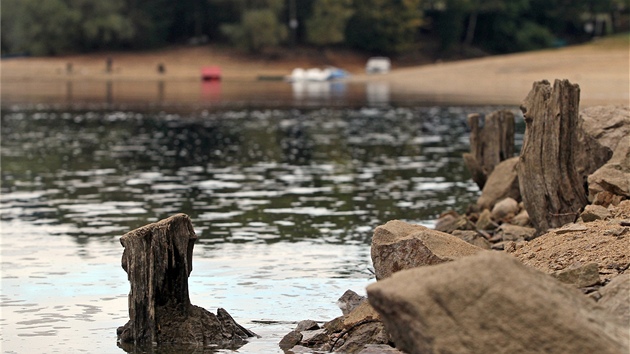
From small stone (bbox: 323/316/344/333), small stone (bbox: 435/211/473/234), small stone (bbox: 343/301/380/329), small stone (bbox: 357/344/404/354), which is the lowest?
small stone (bbox: 435/211/473/234)

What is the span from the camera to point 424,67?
101 m

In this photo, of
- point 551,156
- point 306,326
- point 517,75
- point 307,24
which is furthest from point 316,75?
point 306,326

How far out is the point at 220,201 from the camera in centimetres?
2633

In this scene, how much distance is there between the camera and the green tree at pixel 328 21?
4090 inches

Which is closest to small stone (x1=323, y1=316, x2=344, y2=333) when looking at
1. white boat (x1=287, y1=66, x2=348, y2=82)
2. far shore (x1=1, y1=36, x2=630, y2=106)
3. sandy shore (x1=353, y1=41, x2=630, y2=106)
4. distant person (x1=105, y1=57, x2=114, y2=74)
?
far shore (x1=1, y1=36, x2=630, y2=106)

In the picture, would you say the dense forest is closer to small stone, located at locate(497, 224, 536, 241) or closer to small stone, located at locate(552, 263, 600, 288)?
small stone, located at locate(497, 224, 536, 241)

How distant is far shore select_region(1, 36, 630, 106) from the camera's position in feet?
234

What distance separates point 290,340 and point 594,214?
4.84 m

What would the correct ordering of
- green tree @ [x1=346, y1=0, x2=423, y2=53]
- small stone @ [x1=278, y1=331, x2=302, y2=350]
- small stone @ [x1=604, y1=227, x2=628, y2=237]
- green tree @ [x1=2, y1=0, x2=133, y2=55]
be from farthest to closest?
green tree @ [x1=346, y1=0, x2=423, y2=53] → green tree @ [x1=2, y1=0, x2=133, y2=55] → small stone @ [x1=604, y1=227, x2=628, y2=237] → small stone @ [x1=278, y1=331, x2=302, y2=350]

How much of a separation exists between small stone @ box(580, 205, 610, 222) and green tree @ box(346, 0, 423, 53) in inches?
3626

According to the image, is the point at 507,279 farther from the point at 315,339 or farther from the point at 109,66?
the point at 109,66

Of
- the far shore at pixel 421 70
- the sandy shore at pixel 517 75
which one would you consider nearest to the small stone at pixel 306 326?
the far shore at pixel 421 70

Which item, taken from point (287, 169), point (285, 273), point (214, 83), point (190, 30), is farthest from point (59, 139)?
point (190, 30)

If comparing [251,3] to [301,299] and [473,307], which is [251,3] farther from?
[473,307]
